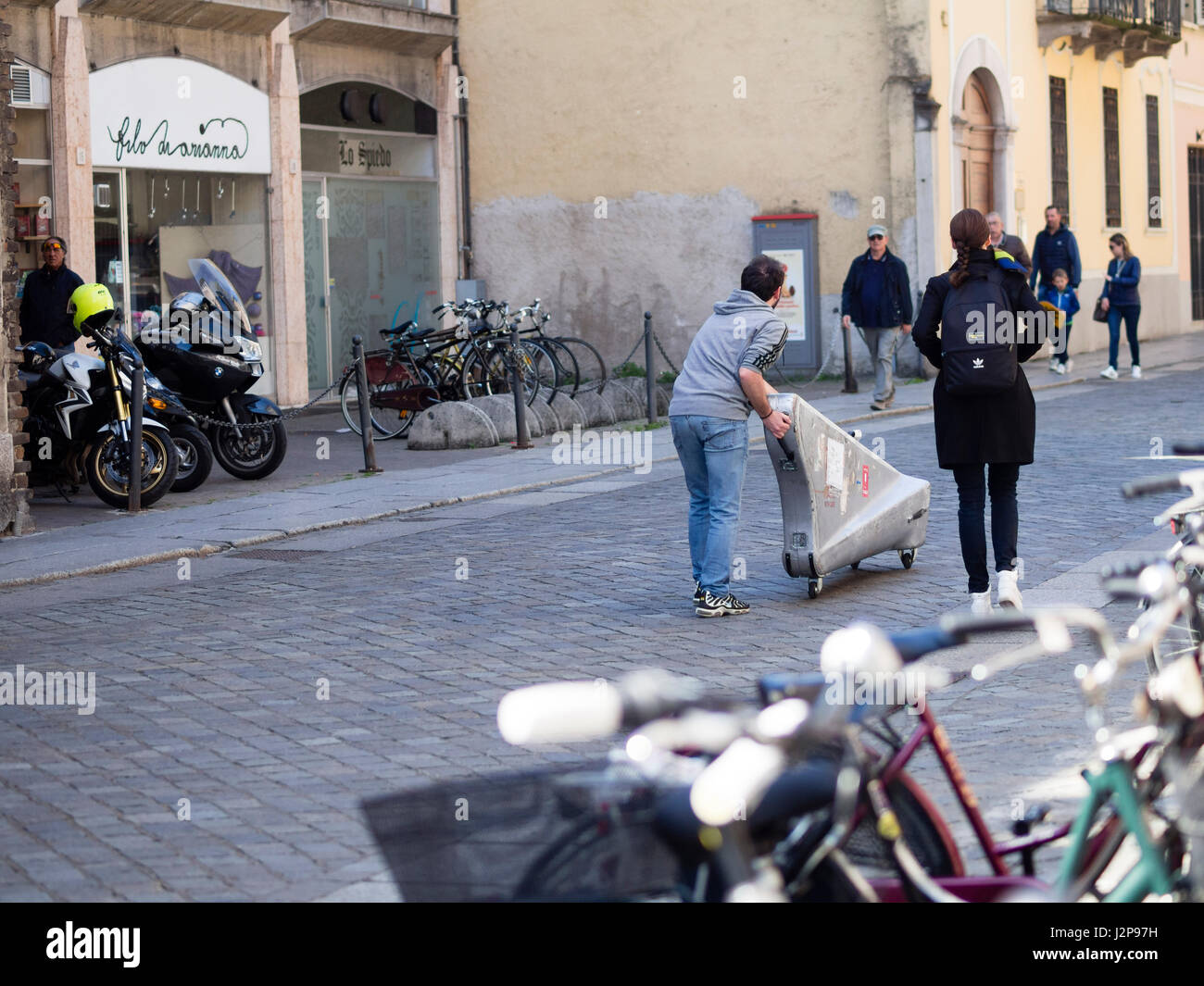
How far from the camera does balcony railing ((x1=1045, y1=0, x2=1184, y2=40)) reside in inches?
1067

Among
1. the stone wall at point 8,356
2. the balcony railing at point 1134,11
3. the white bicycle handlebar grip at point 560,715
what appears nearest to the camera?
the white bicycle handlebar grip at point 560,715

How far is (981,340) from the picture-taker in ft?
25.1

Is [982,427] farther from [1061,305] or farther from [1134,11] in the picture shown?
[1134,11]

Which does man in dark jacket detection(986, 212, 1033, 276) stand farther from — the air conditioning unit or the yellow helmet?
the air conditioning unit

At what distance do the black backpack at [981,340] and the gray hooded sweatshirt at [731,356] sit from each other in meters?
0.91

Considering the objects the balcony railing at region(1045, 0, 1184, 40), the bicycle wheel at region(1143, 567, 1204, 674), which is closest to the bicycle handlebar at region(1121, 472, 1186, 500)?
the bicycle wheel at region(1143, 567, 1204, 674)

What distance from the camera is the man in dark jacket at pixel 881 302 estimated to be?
18.4m

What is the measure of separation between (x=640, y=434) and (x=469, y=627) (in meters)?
8.86

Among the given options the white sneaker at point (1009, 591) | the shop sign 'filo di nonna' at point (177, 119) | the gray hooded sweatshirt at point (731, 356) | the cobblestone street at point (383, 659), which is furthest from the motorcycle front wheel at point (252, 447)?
the white sneaker at point (1009, 591)

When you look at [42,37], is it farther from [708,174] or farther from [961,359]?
[961,359]

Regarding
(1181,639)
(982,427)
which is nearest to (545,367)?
(982,427)

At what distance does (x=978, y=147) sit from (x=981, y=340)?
18.6 meters

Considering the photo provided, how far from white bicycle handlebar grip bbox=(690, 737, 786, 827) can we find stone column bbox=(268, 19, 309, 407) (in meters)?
19.2

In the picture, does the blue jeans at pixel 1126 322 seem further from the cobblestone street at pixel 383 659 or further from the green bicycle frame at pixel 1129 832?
the green bicycle frame at pixel 1129 832
